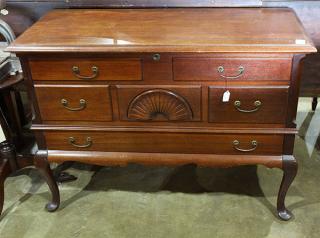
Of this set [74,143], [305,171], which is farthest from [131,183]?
[305,171]

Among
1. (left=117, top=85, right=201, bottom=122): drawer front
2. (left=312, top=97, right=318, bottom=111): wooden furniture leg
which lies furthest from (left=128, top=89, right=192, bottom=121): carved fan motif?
(left=312, top=97, right=318, bottom=111): wooden furniture leg

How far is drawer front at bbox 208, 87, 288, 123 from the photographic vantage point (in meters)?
1.60

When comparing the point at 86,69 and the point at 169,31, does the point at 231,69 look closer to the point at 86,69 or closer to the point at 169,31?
the point at 169,31

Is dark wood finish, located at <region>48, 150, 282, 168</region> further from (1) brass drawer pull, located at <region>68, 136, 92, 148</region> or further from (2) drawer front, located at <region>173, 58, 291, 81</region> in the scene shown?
(2) drawer front, located at <region>173, 58, 291, 81</region>

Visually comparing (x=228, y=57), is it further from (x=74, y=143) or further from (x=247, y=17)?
(x=74, y=143)

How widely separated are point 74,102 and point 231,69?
628mm

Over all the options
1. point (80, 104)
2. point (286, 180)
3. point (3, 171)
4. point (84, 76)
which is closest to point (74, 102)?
point (80, 104)

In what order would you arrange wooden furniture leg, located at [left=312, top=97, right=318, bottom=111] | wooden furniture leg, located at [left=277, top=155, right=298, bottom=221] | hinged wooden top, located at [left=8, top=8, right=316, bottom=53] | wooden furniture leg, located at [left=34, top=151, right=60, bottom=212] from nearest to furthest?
hinged wooden top, located at [left=8, top=8, right=316, bottom=53], wooden furniture leg, located at [left=277, top=155, right=298, bottom=221], wooden furniture leg, located at [left=34, top=151, right=60, bottom=212], wooden furniture leg, located at [left=312, top=97, right=318, bottom=111]

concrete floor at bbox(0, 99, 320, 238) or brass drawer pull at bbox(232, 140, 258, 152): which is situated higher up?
brass drawer pull at bbox(232, 140, 258, 152)

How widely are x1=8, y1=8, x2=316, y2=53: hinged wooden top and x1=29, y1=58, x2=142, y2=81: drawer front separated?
6cm

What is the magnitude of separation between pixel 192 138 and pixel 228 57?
38 cm

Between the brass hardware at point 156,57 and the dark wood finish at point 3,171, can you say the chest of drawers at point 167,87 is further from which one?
the dark wood finish at point 3,171

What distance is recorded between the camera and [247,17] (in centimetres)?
181

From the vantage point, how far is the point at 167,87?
1.63m
